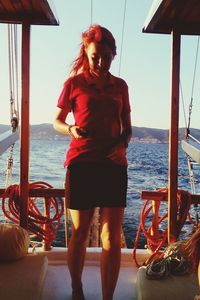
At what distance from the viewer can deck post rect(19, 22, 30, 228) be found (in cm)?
294

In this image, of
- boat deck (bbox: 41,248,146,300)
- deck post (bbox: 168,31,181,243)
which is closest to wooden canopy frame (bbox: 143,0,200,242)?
deck post (bbox: 168,31,181,243)

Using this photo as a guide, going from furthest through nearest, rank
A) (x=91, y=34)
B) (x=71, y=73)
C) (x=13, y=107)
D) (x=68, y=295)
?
(x=13, y=107) → (x=68, y=295) → (x=71, y=73) → (x=91, y=34)

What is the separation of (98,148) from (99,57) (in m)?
0.47

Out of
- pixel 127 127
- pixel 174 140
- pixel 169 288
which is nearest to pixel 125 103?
pixel 127 127

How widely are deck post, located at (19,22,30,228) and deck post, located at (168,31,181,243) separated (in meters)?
1.03

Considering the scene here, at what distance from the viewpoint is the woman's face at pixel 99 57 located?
2.15 m

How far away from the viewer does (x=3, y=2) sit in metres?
2.68

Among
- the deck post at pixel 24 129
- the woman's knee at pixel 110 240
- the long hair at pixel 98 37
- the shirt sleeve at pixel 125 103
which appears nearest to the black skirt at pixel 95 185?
the woman's knee at pixel 110 240

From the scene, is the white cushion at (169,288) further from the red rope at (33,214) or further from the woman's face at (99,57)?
the woman's face at (99,57)

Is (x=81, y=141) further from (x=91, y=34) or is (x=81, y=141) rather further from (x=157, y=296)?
(x=157, y=296)

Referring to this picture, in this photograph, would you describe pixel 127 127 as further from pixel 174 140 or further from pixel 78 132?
pixel 174 140

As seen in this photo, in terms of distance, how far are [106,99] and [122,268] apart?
4.67ft

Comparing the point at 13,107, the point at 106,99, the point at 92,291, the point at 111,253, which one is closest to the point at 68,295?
the point at 92,291

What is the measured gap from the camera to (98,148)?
2.20 meters
